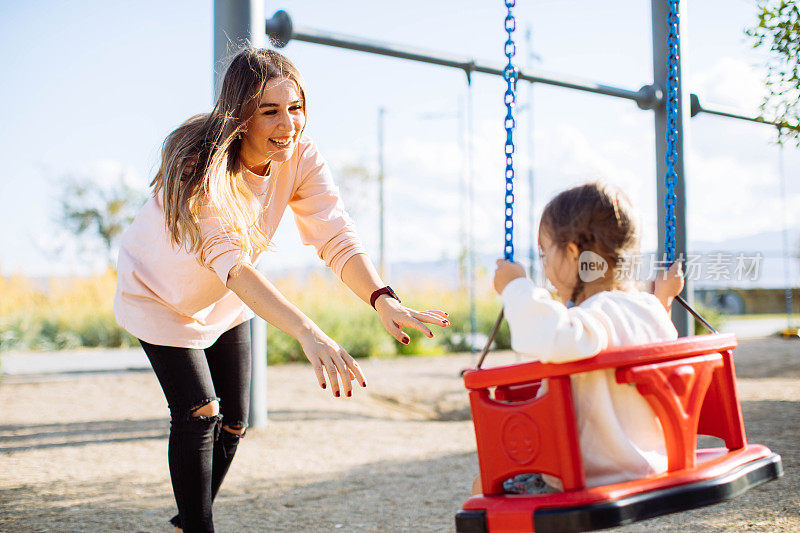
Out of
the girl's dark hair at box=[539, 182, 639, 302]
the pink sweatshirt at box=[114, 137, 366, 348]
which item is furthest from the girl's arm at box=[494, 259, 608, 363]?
Answer: the pink sweatshirt at box=[114, 137, 366, 348]

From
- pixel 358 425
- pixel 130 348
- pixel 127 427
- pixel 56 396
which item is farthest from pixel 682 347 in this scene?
pixel 130 348

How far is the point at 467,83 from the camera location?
4480mm

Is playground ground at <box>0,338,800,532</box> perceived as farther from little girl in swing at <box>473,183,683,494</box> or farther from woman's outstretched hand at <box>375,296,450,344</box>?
little girl in swing at <box>473,183,683,494</box>

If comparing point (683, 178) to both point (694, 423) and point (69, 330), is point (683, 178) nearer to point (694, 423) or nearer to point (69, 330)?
point (694, 423)

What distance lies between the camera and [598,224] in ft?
5.31

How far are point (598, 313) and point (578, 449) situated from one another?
0.29 metres

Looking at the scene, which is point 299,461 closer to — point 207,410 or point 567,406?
point 207,410

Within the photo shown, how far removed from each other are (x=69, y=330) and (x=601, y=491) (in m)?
10.9

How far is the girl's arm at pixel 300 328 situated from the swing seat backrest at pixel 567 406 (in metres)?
0.28

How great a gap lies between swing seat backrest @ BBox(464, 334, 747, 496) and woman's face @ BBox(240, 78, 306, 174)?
3.23 feet

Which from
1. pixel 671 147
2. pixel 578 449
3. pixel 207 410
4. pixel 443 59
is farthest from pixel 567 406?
pixel 443 59

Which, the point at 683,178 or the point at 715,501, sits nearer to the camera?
the point at 715,501

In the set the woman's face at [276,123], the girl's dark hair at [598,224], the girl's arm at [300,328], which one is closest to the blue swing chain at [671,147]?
the girl's dark hair at [598,224]

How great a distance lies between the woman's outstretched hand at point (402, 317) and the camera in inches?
81.0
